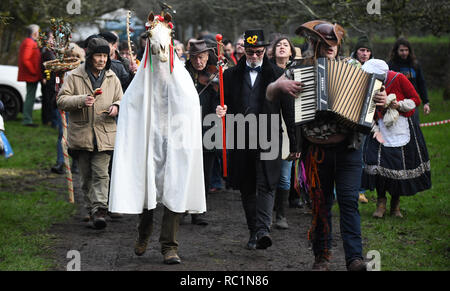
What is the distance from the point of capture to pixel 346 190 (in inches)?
261

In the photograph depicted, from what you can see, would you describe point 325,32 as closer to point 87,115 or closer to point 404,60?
point 87,115

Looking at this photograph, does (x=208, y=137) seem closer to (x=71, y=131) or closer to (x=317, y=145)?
(x=71, y=131)

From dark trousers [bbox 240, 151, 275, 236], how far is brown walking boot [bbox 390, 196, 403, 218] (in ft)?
7.45

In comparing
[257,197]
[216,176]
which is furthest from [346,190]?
[216,176]

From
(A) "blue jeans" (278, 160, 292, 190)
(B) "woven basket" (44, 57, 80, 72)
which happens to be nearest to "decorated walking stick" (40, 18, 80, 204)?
(B) "woven basket" (44, 57, 80, 72)

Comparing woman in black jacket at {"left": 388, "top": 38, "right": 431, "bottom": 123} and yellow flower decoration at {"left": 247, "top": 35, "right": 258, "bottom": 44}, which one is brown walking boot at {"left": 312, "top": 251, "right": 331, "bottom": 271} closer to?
yellow flower decoration at {"left": 247, "top": 35, "right": 258, "bottom": 44}

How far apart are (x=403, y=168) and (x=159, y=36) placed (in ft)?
12.8

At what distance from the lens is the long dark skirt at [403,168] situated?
920cm

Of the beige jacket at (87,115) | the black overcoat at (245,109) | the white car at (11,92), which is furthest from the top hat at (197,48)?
the white car at (11,92)

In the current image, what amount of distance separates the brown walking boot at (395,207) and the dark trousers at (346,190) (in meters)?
2.87

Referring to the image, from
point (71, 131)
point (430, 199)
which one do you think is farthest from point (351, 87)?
point (430, 199)

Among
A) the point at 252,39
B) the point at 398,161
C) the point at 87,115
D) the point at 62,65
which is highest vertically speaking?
the point at 252,39

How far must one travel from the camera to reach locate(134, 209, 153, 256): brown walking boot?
23.9ft
